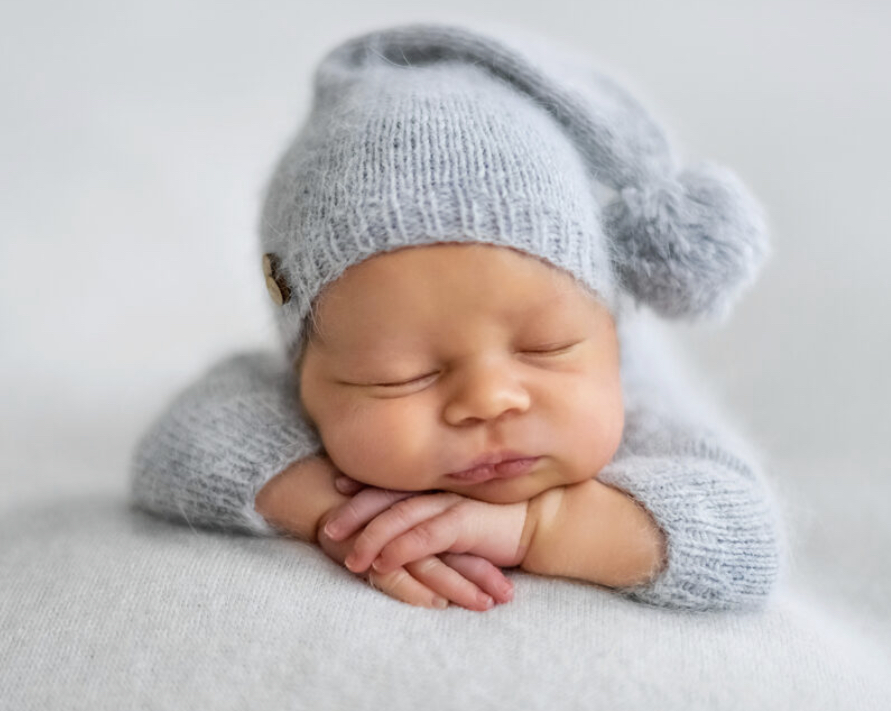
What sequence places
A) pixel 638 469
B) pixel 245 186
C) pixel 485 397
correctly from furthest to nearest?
pixel 245 186 < pixel 638 469 < pixel 485 397

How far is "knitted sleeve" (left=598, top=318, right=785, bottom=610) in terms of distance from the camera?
120 cm

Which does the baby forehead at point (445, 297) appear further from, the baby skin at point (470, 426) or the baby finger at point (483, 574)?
Answer: the baby finger at point (483, 574)

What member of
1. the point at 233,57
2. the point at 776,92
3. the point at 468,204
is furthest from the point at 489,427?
the point at 233,57

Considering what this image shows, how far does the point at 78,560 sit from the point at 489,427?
48 centimetres

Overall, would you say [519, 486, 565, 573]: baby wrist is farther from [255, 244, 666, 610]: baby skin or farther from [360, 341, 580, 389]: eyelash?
[360, 341, 580, 389]: eyelash

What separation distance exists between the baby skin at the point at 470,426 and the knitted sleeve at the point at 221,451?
78mm

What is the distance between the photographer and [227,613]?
1131mm

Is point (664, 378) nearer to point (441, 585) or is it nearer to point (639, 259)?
point (639, 259)

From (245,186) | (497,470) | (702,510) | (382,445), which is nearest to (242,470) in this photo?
(382,445)

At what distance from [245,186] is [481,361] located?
1.32 meters

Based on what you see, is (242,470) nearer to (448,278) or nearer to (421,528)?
(421,528)

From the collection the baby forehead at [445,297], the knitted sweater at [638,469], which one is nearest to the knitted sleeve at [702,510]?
the knitted sweater at [638,469]

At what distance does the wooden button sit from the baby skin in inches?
2.7

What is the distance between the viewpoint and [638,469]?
128 centimetres
